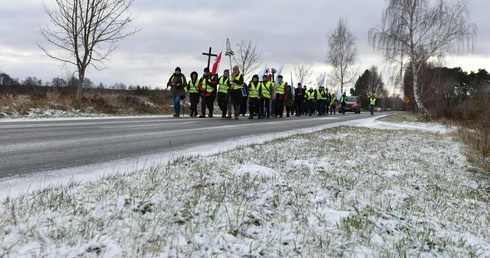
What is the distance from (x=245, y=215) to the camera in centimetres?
255

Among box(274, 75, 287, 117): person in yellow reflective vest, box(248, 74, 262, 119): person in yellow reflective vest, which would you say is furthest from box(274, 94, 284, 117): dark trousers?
box(248, 74, 262, 119): person in yellow reflective vest

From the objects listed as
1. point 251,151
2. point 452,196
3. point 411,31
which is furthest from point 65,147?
point 411,31

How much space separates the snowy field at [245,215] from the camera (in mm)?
2002

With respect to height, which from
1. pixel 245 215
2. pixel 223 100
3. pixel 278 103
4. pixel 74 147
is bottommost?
pixel 245 215

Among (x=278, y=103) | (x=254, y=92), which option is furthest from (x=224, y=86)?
(x=278, y=103)

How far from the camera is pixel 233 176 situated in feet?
12.1

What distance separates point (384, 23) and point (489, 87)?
12.4 m

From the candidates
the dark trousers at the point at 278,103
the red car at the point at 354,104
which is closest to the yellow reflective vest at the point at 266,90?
the dark trousers at the point at 278,103

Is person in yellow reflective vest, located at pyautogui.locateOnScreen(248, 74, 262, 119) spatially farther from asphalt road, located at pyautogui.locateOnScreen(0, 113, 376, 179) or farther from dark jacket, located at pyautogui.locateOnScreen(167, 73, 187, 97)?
asphalt road, located at pyautogui.locateOnScreen(0, 113, 376, 179)

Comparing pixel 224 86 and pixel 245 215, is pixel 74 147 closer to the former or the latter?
pixel 245 215

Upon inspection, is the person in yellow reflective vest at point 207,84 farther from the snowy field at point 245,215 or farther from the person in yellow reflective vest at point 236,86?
the snowy field at point 245,215

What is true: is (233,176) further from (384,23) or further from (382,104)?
(382,104)

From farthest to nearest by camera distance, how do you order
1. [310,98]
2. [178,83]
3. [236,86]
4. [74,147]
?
1. [310,98]
2. [178,83]
3. [236,86]
4. [74,147]

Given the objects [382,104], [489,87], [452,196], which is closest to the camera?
[452,196]
